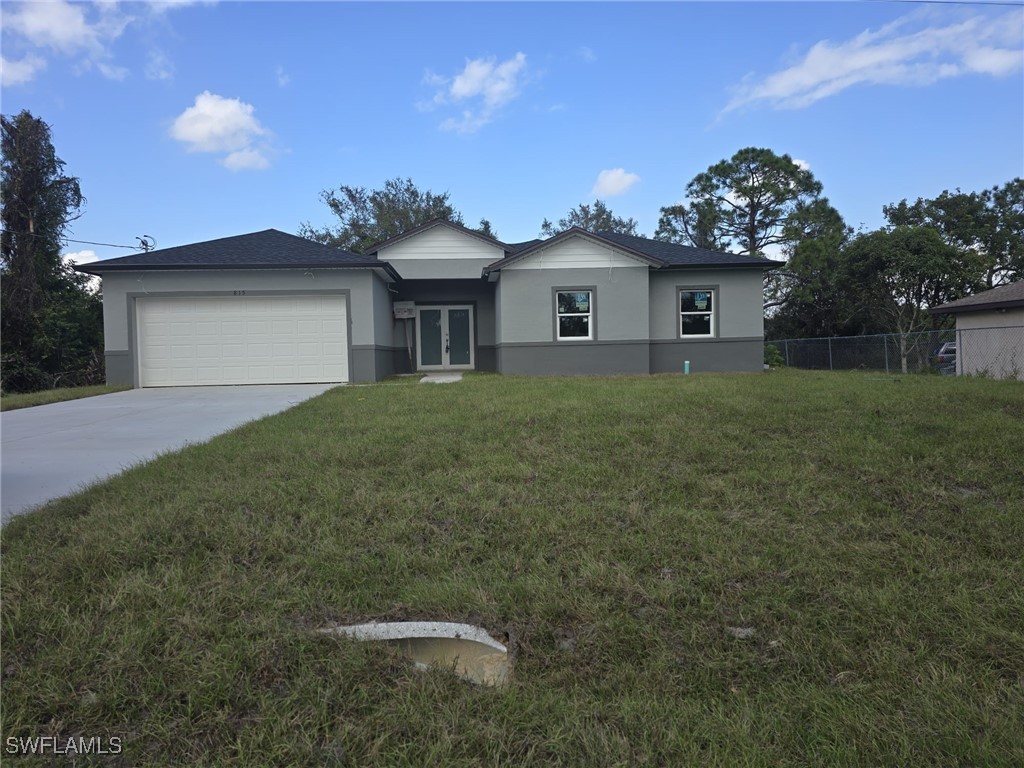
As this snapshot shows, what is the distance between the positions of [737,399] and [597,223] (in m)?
41.0

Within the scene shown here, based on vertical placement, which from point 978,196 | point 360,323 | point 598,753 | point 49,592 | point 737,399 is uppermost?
point 978,196

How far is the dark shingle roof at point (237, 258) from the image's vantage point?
13.9m

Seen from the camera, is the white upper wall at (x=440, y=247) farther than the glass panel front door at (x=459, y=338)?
No

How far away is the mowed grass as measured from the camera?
212cm

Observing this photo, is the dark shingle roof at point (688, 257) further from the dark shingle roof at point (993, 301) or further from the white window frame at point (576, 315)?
the dark shingle roof at point (993, 301)

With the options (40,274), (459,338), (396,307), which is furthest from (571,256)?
(40,274)

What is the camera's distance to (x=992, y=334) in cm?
1596

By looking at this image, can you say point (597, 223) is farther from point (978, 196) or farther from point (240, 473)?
point (240, 473)

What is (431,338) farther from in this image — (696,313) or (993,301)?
(993,301)

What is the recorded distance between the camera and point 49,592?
2.91m

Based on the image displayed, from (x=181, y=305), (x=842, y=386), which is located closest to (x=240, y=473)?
(x=842, y=386)
